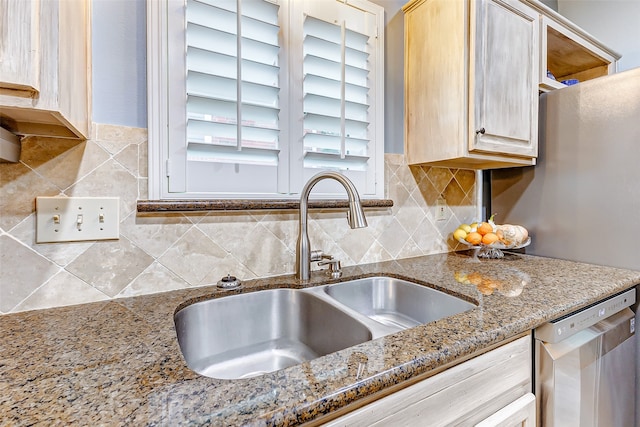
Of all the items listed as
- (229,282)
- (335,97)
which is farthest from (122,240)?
(335,97)

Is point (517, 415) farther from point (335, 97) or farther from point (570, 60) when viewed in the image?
point (570, 60)

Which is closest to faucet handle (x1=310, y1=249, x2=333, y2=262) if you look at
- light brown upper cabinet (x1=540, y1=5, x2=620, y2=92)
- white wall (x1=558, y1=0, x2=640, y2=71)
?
light brown upper cabinet (x1=540, y1=5, x2=620, y2=92)

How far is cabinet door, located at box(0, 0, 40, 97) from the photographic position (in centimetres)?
45

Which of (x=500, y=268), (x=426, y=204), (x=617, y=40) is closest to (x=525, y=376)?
(x=500, y=268)

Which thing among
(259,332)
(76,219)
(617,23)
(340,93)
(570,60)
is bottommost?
(259,332)

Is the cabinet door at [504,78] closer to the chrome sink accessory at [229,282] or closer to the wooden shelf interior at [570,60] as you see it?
the wooden shelf interior at [570,60]

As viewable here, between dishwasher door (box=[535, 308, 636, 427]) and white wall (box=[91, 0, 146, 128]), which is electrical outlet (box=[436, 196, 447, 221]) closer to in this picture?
dishwasher door (box=[535, 308, 636, 427])

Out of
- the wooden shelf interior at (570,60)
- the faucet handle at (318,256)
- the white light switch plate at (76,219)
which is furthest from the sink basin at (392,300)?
the wooden shelf interior at (570,60)

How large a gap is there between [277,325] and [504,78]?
1277mm

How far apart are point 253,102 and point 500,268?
44.0 inches

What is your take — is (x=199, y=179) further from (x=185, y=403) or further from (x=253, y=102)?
(x=185, y=403)

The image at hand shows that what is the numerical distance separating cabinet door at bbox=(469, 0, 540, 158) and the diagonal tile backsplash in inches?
26.8

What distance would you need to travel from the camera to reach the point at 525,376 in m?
0.78

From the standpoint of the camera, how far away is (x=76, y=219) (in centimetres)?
81
